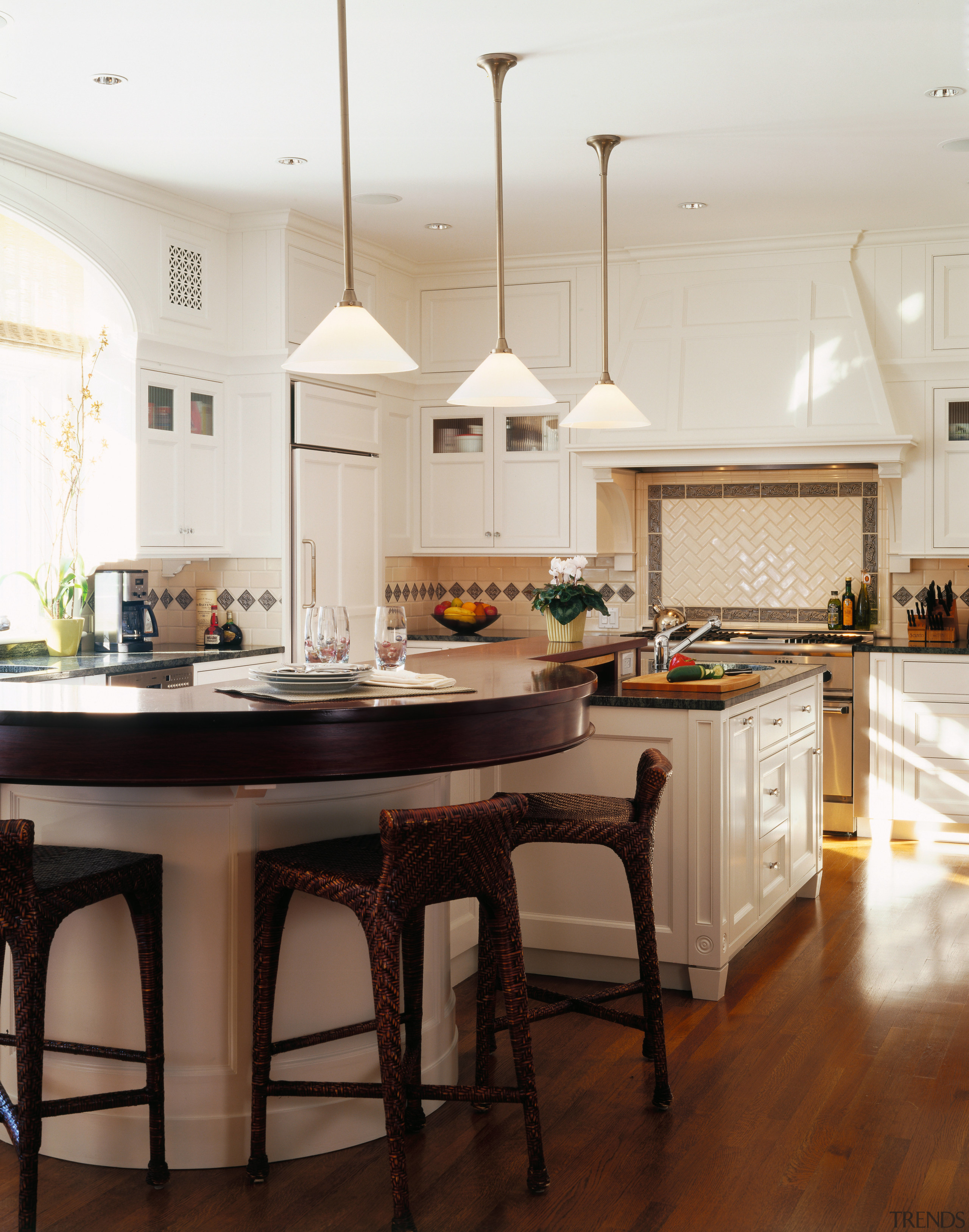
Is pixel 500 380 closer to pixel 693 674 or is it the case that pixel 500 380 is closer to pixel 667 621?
pixel 693 674

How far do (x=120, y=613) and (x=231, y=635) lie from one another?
25.5 inches

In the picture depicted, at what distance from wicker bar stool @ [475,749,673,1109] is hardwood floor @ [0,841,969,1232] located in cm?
18

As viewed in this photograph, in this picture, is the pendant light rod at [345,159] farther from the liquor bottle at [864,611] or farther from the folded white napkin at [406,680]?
the liquor bottle at [864,611]

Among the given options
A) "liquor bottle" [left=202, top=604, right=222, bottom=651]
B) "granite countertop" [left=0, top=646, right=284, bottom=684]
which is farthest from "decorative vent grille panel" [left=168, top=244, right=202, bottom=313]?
"granite countertop" [left=0, top=646, right=284, bottom=684]

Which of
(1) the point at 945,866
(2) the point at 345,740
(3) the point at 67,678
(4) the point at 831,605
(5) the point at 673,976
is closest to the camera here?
(2) the point at 345,740

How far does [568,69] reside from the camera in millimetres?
3881

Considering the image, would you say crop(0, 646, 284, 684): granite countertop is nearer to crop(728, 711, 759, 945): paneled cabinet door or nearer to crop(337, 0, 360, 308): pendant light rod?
crop(337, 0, 360, 308): pendant light rod

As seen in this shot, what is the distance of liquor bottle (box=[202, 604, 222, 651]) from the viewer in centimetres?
547

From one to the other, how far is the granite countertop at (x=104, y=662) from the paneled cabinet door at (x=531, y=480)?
64.4 inches

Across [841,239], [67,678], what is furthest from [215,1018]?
[841,239]

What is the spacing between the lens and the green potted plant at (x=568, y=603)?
4676 millimetres

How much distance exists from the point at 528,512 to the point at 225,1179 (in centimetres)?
430

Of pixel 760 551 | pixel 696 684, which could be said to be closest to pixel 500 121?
pixel 696 684

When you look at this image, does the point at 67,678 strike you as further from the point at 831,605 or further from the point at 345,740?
the point at 831,605
